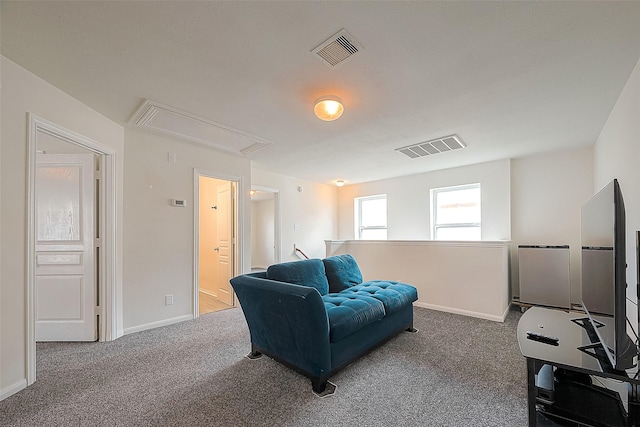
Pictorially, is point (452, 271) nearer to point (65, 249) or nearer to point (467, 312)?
point (467, 312)

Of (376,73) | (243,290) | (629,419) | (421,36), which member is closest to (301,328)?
(243,290)

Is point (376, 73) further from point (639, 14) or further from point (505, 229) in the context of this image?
point (505, 229)

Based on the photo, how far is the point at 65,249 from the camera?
300 centimetres

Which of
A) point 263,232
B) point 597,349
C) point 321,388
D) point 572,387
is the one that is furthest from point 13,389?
point 263,232

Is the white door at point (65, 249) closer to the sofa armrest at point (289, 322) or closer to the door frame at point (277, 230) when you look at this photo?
the sofa armrest at point (289, 322)

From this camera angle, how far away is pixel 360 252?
4922 mm

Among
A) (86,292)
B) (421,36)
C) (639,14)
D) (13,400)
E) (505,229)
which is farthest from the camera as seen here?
(505,229)

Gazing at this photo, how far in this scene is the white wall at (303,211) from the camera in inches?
214

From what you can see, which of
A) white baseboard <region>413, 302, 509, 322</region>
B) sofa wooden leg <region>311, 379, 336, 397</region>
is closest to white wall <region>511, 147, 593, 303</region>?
white baseboard <region>413, 302, 509, 322</region>

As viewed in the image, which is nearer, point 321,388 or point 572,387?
point 572,387

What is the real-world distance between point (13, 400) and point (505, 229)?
19.2 feet

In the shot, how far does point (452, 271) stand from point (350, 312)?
2386 mm

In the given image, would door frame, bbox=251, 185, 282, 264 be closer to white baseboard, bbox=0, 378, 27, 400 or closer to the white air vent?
the white air vent

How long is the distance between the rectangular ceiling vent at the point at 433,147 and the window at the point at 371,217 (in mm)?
2045
